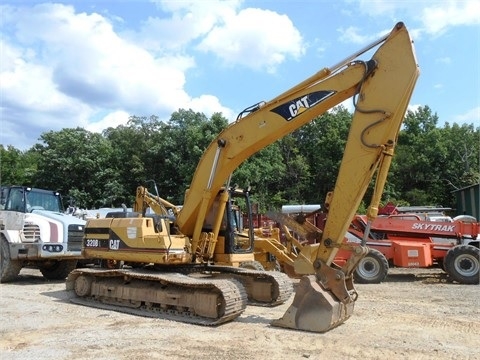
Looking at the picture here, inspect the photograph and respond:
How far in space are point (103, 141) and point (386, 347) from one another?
1513 inches

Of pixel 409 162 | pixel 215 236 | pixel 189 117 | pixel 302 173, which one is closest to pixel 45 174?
pixel 189 117

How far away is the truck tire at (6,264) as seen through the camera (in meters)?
12.3

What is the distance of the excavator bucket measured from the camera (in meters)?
7.00

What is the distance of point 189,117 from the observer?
37969 millimetres

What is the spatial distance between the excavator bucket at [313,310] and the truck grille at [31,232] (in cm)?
748

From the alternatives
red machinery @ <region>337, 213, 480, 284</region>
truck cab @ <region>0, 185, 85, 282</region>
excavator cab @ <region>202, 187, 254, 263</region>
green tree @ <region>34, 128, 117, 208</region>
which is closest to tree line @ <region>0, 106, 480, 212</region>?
green tree @ <region>34, 128, 117, 208</region>

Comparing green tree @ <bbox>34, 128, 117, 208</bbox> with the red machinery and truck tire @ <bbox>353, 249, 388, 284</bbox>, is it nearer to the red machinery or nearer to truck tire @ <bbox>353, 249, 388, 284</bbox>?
the red machinery

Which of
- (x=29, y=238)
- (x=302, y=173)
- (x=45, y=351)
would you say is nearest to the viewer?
(x=45, y=351)

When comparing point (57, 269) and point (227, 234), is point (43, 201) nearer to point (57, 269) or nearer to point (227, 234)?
point (57, 269)

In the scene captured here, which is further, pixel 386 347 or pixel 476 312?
pixel 476 312

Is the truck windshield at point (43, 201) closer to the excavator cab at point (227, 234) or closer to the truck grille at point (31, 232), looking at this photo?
the truck grille at point (31, 232)

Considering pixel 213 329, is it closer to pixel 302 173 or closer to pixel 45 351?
pixel 45 351

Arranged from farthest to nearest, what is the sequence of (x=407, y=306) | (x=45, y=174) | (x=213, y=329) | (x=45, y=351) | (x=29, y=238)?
(x=45, y=174)
(x=29, y=238)
(x=407, y=306)
(x=213, y=329)
(x=45, y=351)

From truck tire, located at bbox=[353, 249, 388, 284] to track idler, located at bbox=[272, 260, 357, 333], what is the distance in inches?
239
